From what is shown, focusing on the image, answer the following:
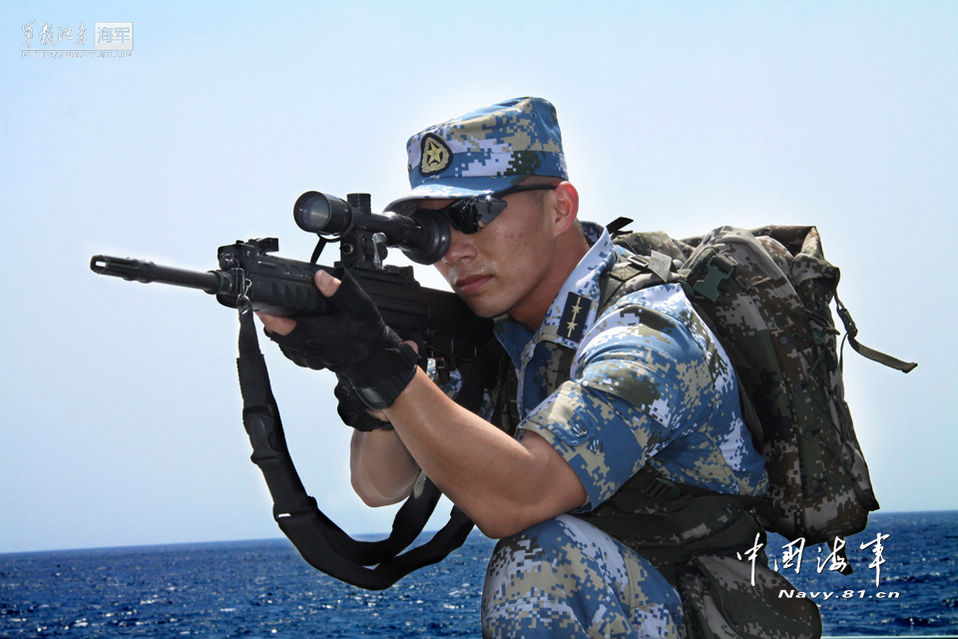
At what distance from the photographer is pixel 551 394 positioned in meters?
3.58

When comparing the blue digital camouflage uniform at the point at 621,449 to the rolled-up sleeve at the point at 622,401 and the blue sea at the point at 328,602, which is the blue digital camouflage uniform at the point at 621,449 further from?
the blue sea at the point at 328,602

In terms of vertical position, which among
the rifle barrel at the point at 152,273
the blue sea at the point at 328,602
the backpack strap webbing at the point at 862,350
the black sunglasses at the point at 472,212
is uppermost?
the black sunglasses at the point at 472,212

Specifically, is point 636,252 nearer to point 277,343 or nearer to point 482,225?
point 482,225

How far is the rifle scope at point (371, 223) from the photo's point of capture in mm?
3514

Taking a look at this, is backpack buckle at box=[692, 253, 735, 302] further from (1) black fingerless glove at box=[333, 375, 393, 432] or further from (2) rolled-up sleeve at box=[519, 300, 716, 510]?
(1) black fingerless glove at box=[333, 375, 393, 432]

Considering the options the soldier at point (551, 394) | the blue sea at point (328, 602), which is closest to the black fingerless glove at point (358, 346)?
the soldier at point (551, 394)

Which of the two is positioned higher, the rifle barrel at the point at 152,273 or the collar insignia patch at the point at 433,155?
the collar insignia patch at the point at 433,155

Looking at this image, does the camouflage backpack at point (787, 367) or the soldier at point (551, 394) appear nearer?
the soldier at point (551, 394)

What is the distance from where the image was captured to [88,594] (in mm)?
98812

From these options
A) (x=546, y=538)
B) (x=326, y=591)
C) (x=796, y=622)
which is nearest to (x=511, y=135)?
(x=546, y=538)

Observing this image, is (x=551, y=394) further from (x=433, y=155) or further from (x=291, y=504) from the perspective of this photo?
(x=433, y=155)

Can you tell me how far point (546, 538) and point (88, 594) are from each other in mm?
108023

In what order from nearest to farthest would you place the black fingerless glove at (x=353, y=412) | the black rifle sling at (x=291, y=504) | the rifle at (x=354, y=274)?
the rifle at (x=354, y=274)
the black rifle sling at (x=291, y=504)
the black fingerless glove at (x=353, y=412)

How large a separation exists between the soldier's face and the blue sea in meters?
26.8
